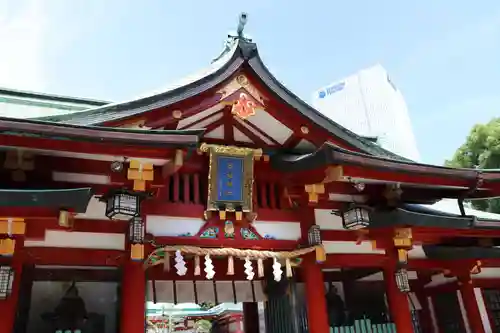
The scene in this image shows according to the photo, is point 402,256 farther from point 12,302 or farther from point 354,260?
point 12,302

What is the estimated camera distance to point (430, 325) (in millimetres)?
12812

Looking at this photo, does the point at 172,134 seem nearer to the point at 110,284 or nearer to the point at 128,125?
the point at 128,125

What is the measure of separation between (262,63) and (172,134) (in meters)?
2.96

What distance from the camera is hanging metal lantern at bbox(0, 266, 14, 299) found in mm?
6664

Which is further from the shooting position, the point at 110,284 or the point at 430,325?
the point at 430,325

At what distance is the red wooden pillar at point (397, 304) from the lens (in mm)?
9264

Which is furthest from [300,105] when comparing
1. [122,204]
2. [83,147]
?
[83,147]

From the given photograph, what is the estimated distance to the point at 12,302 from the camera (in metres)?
6.76

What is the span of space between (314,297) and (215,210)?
268cm

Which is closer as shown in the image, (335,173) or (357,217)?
(335,173)

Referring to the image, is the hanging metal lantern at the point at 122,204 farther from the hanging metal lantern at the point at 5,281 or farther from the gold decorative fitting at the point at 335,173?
the gold decorative fitting at the point at 335,173

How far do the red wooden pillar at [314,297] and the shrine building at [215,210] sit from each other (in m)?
0.03

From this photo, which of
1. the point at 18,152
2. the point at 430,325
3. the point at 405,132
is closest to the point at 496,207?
the point at 430,325

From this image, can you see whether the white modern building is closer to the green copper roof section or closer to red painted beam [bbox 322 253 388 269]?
the green copper roof section
